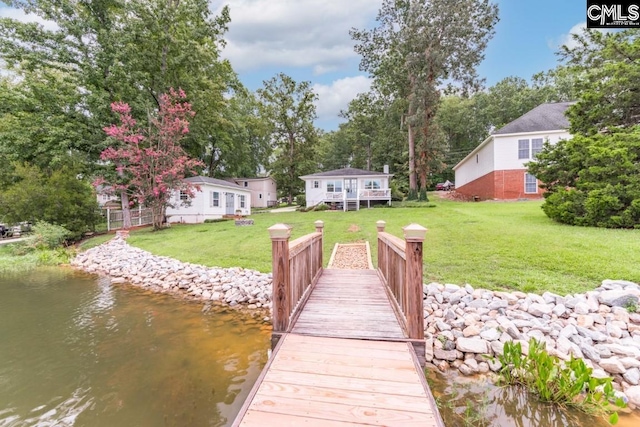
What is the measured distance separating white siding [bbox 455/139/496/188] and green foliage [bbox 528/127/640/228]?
10.4 meters

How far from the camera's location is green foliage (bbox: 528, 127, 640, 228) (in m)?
7.68

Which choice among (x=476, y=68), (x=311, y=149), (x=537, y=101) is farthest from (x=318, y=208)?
(x=537, y=101)

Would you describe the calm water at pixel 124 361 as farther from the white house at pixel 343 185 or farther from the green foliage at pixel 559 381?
the white house at pixel 343 185

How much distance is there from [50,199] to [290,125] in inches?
824

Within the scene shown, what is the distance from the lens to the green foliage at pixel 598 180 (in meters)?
7.68

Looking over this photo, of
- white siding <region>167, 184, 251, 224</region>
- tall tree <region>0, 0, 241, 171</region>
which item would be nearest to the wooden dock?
white siding <region>167, 184, 251, 224</region>

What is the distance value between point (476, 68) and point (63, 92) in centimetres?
2423

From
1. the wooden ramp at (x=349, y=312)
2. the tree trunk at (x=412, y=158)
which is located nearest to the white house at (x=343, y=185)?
the tree trunk at (x=412, y=158)

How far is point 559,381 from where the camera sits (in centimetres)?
293

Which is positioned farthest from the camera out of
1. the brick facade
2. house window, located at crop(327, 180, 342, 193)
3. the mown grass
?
house window, located at crop(327, 180, 342, 193)

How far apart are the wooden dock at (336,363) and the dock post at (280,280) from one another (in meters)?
0.01

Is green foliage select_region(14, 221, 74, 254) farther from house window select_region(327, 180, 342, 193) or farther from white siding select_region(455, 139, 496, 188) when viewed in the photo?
white siding select_region(455, 139, 496, 188)

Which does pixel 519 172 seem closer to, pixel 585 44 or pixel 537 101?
pixel 585 44

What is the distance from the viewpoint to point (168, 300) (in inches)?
248
